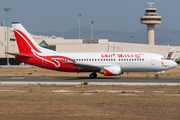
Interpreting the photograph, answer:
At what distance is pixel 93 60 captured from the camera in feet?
143

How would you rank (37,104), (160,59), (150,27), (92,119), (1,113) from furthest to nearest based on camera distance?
(150,27)
(160,59)
(37,104)
(1,113)
(92,119)

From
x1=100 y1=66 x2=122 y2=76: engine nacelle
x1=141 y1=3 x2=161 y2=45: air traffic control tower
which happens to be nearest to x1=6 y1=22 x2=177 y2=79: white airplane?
x1=100 y1=66 x2=122 y2=76: engine nacelle

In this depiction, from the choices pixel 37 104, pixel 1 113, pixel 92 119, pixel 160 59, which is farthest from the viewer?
pixel 160 59

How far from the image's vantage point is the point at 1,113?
51.8 ft

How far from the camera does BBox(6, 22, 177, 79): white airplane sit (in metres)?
41.9

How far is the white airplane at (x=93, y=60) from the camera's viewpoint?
4194cm

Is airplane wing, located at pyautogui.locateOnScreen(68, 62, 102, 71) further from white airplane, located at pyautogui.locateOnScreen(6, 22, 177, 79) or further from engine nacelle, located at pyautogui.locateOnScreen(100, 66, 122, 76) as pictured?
engine nacelle, located at pyautogui.locateOnScreen(100, 66, 122, 76)

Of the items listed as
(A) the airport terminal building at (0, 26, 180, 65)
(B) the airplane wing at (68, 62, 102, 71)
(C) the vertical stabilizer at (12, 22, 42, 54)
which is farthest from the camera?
(A) the airport terminal building at (0, 26, 180, 65)

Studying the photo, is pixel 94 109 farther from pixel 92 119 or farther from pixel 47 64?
pixel 47 64

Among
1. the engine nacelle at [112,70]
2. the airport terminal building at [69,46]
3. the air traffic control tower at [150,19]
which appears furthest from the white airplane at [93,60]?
the air traffic control tower at [150,19]

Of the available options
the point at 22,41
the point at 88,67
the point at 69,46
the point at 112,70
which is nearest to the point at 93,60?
the point at 88,67

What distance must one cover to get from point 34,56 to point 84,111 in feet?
96.8

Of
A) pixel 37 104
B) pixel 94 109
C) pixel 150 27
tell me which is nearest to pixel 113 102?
pixel 94 109

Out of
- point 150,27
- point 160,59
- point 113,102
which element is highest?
point 150,27
